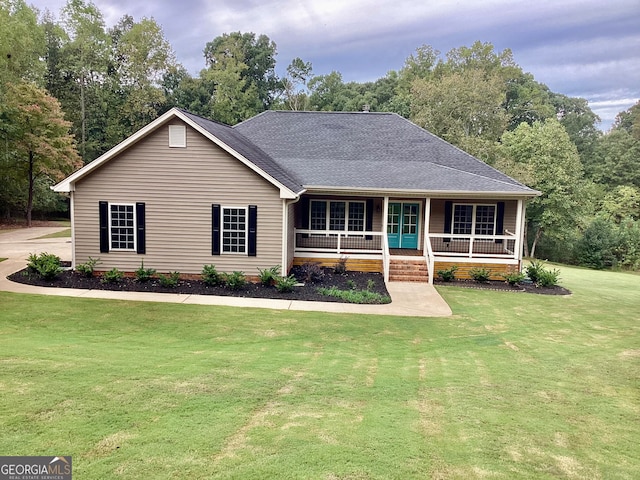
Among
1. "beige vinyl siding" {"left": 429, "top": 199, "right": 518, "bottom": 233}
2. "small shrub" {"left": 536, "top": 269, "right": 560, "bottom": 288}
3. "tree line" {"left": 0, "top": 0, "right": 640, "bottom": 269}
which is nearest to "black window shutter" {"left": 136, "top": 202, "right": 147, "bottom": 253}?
"beige vinyl siding" {"left": 429, "top": 199, "right": 518, "bottom": 233}

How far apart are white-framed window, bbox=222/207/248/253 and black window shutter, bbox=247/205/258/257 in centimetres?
17

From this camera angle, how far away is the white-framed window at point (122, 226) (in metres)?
13.8

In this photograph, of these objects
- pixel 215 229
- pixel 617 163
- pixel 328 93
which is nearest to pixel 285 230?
pixel 215 229

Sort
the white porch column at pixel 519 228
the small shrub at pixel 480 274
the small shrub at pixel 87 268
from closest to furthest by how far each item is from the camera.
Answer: the small shrub at pixel 87 268, the small shrub at pixel 480 274, the white porch column at pixel 519 228

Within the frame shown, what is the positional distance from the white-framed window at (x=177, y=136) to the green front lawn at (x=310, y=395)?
5.44m

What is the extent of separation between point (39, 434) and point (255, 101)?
155 feet

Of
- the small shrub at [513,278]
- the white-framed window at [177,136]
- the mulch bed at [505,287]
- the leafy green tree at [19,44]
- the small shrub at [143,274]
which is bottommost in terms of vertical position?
the mulch bed at [505,287]

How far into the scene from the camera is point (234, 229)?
547 inches

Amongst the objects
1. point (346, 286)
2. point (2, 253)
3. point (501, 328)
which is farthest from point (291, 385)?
point (2, 253)

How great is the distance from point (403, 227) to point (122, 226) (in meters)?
10.6

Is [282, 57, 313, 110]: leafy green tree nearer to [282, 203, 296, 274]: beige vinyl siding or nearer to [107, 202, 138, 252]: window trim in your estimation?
[282, 203, 296, 274]: beige vinyl siding

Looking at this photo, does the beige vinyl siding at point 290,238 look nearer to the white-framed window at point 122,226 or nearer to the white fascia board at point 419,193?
the white fascia board at point 419,193

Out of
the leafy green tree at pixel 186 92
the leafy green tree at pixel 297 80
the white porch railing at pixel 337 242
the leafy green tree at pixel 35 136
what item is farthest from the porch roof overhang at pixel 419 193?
the leafy green tree at pixel 297 80

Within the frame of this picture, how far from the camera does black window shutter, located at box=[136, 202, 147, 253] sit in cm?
1380
